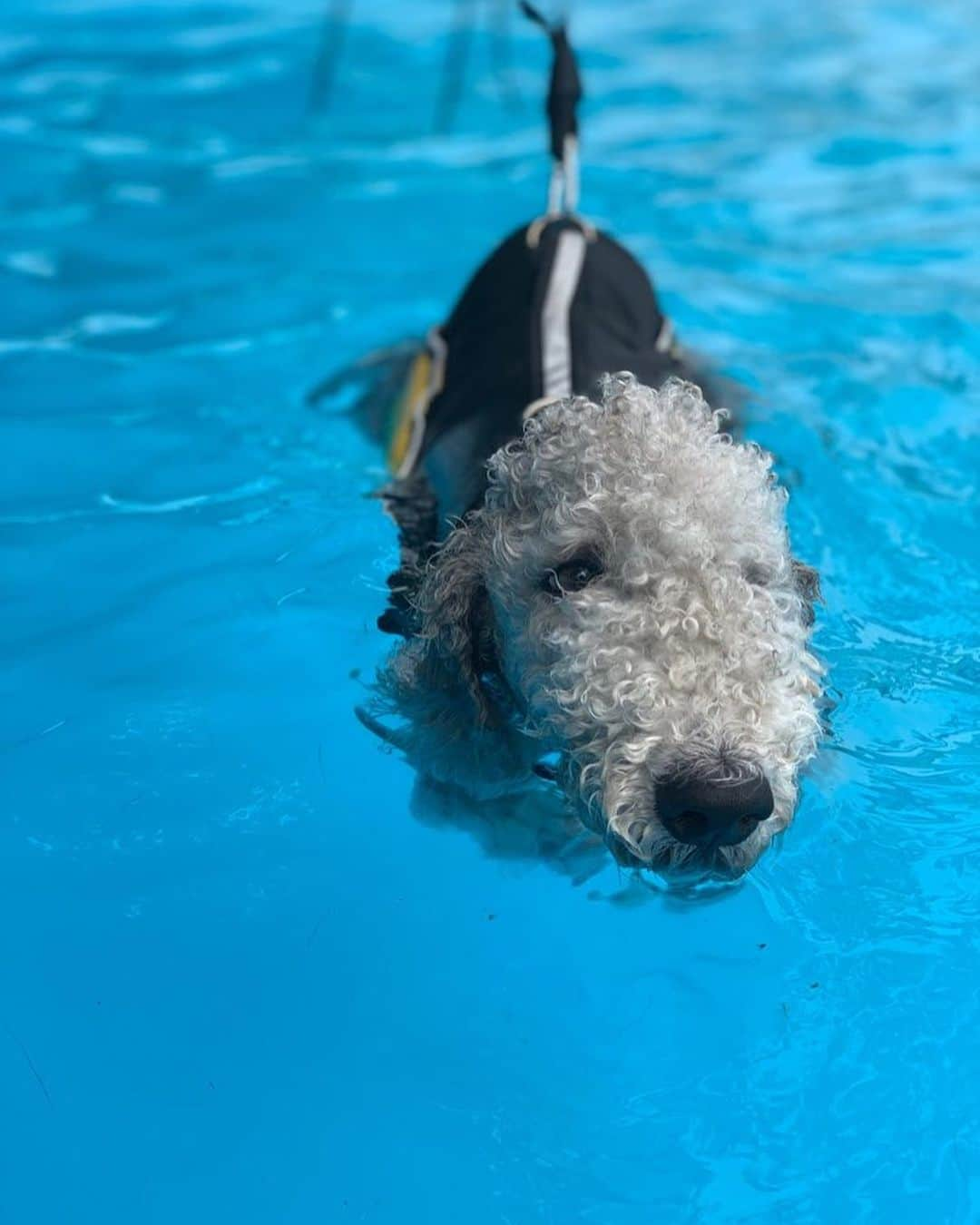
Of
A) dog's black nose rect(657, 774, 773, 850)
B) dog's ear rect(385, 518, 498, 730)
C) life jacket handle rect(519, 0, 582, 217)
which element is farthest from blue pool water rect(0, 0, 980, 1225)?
life jacket handle rect(519, 0, 582, 217)

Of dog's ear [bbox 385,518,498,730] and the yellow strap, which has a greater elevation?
dog's ear [bbox 385,518,498,730]

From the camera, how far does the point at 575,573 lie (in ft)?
10.8

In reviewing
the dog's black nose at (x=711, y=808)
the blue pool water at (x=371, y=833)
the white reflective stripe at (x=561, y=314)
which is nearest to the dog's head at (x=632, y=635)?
the dog's black nose at (x=711, y=808)

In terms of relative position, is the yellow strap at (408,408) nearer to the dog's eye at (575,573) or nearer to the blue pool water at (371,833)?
the blue pool water at (371,833)

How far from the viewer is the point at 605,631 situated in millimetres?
3107

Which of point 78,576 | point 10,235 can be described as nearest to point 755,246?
point 10,235

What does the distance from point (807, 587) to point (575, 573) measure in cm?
78

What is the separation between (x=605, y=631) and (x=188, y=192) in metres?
6.59

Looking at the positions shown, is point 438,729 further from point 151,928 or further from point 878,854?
point 878,854

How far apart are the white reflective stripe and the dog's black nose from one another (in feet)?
6.11

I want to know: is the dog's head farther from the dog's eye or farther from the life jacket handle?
the life jacket handle

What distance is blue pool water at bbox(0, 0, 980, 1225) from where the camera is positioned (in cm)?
317

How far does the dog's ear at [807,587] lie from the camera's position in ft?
12.3

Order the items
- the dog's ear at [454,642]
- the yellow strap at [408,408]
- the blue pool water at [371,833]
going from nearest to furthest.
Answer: the blue pool water at [371,833]
the dog's ear at [454,642]
the yellow strap at [408,408]
